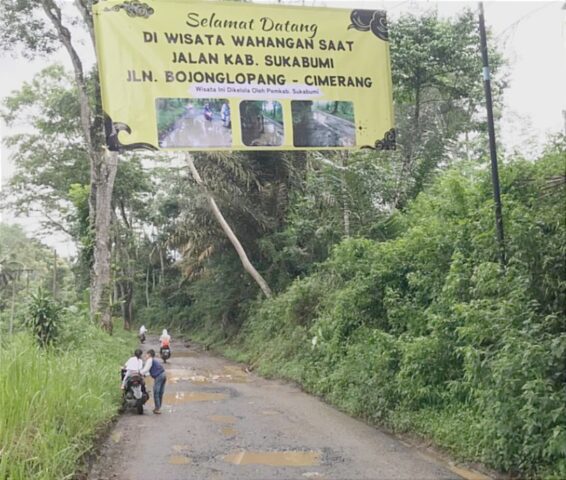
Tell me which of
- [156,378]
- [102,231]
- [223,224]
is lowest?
[156,378]

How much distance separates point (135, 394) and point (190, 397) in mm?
2100

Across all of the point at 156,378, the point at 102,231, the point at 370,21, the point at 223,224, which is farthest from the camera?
the point at 223,224

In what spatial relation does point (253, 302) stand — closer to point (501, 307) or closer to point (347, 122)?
point (347, 122)

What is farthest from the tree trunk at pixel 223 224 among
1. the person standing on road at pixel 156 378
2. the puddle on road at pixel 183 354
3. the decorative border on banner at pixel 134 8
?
the decorative border on banner at pixel 134 8

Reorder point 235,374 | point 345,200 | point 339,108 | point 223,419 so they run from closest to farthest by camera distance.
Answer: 1. point 339,108
2. point 223,419
3. point 345,200
4. point 235,374

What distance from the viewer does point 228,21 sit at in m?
6.85

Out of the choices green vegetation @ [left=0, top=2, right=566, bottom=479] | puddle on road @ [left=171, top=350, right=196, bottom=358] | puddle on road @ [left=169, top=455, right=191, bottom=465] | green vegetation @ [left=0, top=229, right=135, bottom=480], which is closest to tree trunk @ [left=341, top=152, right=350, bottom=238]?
green vegetation @ [left=0, top=2, right=566, bottom=479]

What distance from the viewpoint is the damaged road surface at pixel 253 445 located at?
20.5 feet

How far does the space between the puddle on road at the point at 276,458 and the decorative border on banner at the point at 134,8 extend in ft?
16.4

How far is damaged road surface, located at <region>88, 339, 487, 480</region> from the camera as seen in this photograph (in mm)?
6246

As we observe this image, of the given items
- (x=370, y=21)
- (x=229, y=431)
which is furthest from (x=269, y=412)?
(x=370, y=21)

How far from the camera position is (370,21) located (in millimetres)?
7441

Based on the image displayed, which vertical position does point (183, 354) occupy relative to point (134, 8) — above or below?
below

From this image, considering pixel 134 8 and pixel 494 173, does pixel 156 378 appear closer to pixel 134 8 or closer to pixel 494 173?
pixel 134 8
